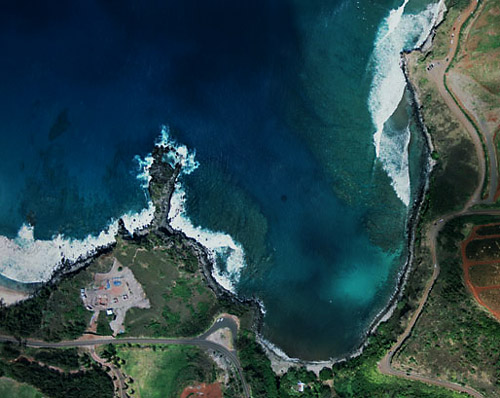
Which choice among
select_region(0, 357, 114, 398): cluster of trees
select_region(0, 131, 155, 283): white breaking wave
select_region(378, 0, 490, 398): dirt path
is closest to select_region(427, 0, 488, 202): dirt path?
select_region(378, 0, 490, 398): dirt path

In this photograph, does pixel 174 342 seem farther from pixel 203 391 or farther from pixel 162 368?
pixel 203 391

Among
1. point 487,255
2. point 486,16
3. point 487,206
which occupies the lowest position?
point 487,255

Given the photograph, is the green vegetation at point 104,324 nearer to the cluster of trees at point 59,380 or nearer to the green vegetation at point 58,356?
the green vegetation at point 58,356

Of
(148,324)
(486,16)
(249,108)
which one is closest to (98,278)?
(148,324)

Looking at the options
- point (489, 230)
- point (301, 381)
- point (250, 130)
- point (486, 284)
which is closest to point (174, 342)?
point (301, 381)

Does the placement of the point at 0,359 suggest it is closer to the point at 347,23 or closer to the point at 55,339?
the point at 55,339

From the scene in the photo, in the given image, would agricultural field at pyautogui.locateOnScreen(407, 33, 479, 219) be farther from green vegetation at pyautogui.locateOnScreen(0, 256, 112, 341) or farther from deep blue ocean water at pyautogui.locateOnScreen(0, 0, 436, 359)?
green vegetation at pyautogui.locateOnScreen(0, 256, 112, 341)
